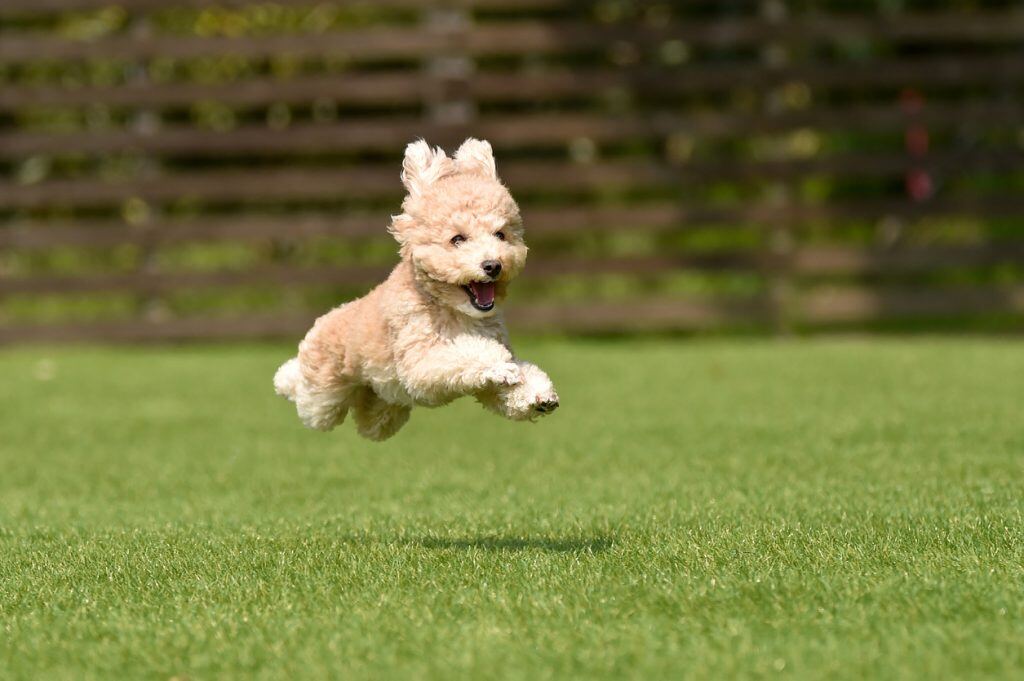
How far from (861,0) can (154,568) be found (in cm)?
781

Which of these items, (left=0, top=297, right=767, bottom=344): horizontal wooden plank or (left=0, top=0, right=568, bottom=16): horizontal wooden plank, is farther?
(left=0, top=297, right=767, bottom=344): horizontal wooden plank

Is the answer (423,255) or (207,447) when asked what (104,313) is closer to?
(207,447)

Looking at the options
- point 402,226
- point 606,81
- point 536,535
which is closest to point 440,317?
point 402,226

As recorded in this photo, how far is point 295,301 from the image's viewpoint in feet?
34.7

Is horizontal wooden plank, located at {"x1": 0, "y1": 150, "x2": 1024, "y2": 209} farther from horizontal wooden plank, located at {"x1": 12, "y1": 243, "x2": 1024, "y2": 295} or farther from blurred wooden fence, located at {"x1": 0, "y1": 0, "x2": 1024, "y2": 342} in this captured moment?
horizontal wooden plank, located at {"x1": 12, "y1": 243, "x2": 1024, "y2": 295}

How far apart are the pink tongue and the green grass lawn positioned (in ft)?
2.09

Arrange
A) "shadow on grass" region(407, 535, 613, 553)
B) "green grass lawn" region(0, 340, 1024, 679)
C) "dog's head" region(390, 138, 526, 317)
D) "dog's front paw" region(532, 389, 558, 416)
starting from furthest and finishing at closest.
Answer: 1. "shadow on grass" region(407, 535, 613, 553)
2. "dog's head" region(390, 138, 526, 317)
3. "dog's front paw" region(532, 389, 558, 416)
4. "green grass lawn" region(0, 340, 1024, 679)

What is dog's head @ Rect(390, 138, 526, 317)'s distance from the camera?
3.52 meters

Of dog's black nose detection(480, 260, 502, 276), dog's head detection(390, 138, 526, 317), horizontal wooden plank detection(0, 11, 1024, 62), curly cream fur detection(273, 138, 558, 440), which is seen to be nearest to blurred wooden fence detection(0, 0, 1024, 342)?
horizontal wooden plank detection(0, 11, 1024, 62)

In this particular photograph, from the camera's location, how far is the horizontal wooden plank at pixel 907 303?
392 inches

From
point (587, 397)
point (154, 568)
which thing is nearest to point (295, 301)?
point (587, 397)

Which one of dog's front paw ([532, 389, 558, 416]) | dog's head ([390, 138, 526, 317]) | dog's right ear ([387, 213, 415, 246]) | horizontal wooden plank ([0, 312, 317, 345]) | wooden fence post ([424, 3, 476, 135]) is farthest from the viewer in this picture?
horizontal wooden plank ([0, 312, 317, 345])

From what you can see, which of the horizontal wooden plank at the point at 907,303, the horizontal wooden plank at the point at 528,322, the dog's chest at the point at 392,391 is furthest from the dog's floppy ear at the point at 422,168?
the horizontal wooden plank at the point at 907,303

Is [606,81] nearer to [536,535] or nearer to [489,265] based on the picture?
[536,535]
